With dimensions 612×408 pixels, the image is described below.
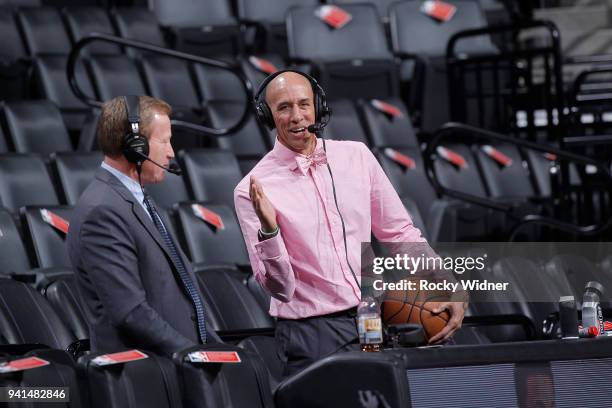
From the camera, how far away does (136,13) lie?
19.5ft

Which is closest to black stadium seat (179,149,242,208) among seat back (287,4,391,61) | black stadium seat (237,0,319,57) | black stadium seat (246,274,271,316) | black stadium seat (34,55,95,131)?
black stadium seat (34,55,95,131)

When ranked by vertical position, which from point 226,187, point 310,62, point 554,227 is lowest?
point 554,227

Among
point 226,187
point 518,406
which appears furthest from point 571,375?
point 226,187

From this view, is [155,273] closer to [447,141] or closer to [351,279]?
[351,279]

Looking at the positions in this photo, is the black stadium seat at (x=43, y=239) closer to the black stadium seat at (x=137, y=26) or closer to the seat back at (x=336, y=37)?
the black stadium seat at (x=137, y=26)

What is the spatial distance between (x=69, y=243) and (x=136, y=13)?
11.7 ft

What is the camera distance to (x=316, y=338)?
236 cm

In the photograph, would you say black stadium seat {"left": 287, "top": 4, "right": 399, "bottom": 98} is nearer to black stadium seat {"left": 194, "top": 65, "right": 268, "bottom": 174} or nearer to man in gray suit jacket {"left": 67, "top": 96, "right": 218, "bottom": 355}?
black stadium seat {"left": 194, "top": 65, "right": 268, "bottom": 174}

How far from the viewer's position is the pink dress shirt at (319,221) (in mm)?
2373

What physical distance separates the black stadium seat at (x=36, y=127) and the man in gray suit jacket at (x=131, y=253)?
2.07 m

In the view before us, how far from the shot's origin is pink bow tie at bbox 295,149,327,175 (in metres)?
2.43

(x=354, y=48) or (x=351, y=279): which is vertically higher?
(x=354, y=48)

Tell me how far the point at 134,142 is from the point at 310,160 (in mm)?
392

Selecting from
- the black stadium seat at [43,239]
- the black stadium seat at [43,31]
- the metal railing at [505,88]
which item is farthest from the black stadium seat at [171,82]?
the black stadium seat at [43,239]
